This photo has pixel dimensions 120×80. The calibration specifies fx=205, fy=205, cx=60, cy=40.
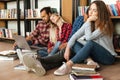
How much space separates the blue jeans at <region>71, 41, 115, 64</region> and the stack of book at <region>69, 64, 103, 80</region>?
13 centimetres

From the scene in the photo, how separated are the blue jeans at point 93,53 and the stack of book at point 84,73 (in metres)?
Answer: 0.13

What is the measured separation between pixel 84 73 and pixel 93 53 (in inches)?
20.6

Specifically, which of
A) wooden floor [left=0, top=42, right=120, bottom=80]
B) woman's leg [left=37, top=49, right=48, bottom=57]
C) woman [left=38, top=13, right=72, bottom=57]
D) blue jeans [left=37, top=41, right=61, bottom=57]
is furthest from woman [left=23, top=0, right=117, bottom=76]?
woman's leg [left=37, top=49, right=48, bottom=57]

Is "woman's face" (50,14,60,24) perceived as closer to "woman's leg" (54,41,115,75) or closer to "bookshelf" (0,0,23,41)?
"woman's leg" (54,41,115,75)

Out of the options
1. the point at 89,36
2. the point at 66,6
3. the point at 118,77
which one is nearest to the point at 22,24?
the point at 66,6

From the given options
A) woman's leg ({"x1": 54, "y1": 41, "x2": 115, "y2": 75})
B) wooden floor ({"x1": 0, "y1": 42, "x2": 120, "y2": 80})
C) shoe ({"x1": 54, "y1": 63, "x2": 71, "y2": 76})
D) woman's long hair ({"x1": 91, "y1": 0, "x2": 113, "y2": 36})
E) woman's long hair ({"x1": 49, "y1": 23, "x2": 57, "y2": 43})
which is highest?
woman's long hair ({"x1": 91, "y1": 0, "x2": 113, "y2": 36})

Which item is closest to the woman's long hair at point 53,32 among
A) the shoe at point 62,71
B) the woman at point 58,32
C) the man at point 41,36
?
the woman at point 58,32

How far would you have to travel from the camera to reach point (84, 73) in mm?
2240

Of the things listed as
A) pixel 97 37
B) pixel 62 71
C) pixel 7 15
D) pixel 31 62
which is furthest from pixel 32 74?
pixel 7 15

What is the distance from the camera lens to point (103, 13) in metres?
2.81

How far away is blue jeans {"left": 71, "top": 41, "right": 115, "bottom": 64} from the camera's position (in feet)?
8.23

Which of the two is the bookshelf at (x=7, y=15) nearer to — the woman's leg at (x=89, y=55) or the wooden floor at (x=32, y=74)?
the wooden floor at (x=32, y=74)

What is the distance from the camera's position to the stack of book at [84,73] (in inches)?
84.7

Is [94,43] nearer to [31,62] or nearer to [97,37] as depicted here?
[97,37]
